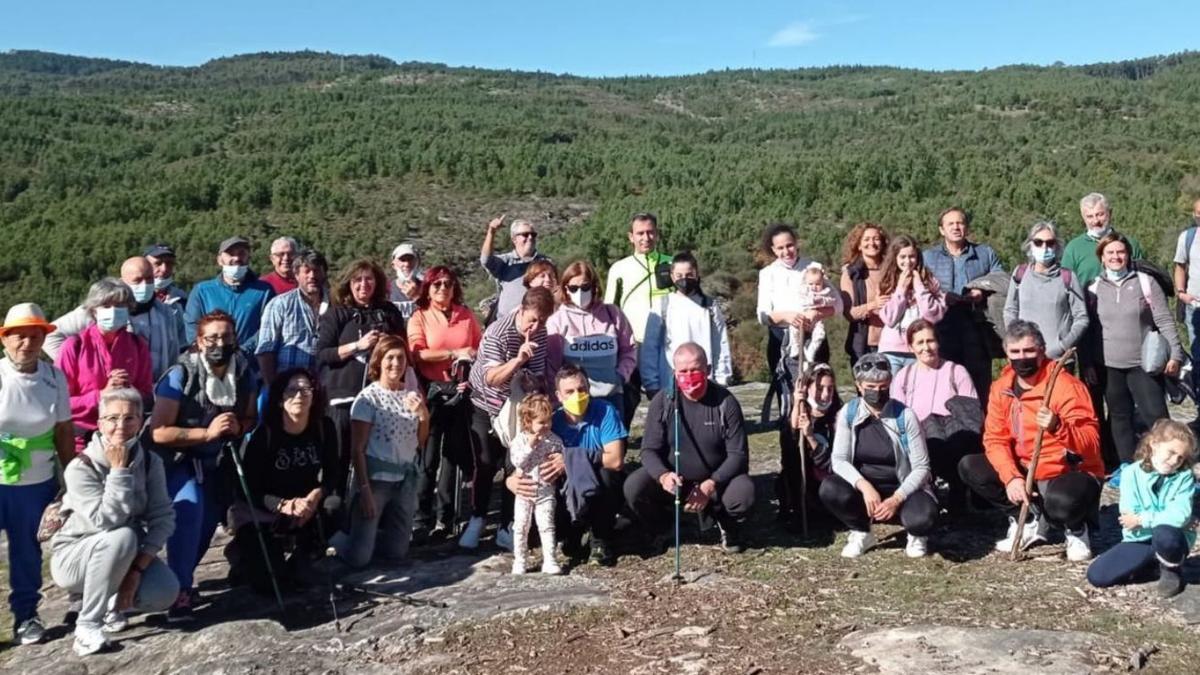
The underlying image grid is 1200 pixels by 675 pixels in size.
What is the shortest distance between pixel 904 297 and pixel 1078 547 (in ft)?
5.66

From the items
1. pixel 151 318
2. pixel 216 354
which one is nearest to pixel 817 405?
pixel 216 354

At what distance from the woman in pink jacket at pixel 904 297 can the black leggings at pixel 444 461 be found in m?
2.49

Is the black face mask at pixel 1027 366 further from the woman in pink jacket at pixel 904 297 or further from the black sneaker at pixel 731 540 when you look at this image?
the black sneaker at pixel 731 540

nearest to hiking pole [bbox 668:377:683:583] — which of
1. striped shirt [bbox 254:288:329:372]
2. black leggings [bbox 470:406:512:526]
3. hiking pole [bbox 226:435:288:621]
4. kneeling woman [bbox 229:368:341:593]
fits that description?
A: black leggings [bbox 470:406:512:526]

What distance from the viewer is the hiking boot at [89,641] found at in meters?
A: 4.96

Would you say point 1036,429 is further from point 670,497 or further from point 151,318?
point 151,318

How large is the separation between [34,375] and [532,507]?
95.3 inches

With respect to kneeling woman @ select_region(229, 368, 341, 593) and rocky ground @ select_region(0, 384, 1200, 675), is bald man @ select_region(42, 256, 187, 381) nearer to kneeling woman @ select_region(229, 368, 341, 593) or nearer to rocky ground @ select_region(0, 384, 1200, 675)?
kneeling woman @ select_region(229, 368, 341, 593)

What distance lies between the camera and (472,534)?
6316 mm

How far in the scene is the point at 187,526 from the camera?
5484mm

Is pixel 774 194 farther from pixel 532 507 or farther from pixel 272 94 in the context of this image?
pixel 272 94

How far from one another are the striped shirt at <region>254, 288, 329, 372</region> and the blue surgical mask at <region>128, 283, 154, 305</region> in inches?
24.6

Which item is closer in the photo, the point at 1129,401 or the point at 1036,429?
the point at 1036,429

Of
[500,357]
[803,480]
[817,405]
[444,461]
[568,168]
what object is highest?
[568,168]
